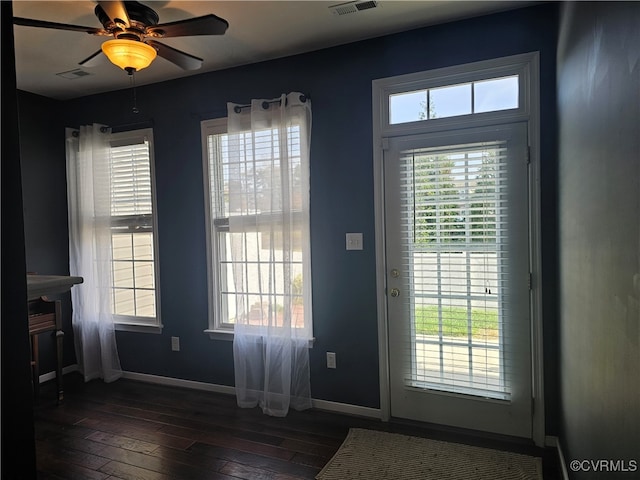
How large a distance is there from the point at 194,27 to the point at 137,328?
2813mm

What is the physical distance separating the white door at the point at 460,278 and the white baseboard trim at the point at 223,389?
22cm

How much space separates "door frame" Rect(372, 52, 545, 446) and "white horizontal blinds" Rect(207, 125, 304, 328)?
1.98 ft

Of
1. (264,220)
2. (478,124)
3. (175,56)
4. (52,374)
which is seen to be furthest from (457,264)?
(52,374)

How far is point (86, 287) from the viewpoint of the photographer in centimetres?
374

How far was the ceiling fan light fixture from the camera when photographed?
6.53 ft

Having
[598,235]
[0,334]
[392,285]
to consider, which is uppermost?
[598,235]

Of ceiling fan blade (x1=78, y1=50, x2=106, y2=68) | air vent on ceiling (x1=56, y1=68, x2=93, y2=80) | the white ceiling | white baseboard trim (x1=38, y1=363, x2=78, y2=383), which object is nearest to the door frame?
the white ceiling

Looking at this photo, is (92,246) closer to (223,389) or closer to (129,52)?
(223,389)

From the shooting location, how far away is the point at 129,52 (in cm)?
202

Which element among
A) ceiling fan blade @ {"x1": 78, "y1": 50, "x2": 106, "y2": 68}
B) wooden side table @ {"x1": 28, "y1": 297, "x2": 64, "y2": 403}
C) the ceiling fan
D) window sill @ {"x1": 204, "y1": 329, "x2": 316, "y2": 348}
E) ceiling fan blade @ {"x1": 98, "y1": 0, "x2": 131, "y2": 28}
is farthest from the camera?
window sill @ {"x1": 204, "y1": 329, "x2": 316, "y2": 348}

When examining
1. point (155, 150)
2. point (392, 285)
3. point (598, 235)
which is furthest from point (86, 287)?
point (598, 235)

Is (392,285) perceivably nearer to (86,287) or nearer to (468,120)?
(468,120)

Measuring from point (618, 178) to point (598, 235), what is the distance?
30cm

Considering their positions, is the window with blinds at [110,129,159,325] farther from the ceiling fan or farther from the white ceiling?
the ceiling fan
